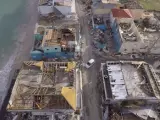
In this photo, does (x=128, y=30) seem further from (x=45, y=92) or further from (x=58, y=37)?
(x=45, y=92)

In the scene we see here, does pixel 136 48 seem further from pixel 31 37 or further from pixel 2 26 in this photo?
pixel 2 26

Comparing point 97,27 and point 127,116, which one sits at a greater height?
point 97,27

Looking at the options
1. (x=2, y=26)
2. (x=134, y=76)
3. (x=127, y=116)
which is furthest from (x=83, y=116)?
(x=2, y=26)

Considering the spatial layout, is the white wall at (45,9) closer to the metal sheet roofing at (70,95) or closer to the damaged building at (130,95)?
the damaged building at (130,95)

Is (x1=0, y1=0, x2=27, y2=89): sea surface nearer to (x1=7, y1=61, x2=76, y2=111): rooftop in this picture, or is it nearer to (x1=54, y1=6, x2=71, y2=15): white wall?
(x1=7, y1=61, x2=76, y2=111): rooftop

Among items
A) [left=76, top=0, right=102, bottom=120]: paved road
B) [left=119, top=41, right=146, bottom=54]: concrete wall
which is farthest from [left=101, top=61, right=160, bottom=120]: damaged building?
[left=119, top=41, right=146, bottom=54]: concrete wall

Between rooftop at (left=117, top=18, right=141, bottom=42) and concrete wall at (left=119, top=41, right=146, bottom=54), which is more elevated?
rooftop at (left=117, top=18, right=141, bottom=42)

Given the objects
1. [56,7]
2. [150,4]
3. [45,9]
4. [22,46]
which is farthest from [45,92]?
[150,4]

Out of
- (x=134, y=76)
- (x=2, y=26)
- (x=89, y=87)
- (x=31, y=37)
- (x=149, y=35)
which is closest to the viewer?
(x=134, y=76)
